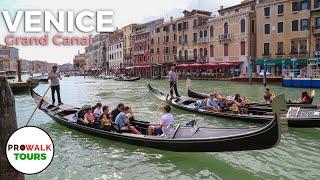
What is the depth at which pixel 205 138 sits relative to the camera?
6520 mm

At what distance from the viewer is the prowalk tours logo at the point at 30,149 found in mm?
2562

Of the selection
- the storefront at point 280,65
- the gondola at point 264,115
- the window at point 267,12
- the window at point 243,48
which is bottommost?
the gondola at point 264,115

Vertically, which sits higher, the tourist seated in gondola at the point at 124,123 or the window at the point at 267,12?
the window at the point at 267,12

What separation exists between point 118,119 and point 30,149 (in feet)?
18.9

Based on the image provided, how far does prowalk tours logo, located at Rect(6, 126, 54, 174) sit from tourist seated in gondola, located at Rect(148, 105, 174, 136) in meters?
5.03

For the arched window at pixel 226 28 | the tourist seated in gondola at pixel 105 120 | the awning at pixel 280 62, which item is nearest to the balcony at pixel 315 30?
the awning at pixel 280 62

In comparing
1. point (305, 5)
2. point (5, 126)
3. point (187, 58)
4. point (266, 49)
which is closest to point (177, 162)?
point (5, 126)

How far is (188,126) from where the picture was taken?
7293 millimetres

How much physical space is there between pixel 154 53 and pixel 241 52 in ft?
68.7

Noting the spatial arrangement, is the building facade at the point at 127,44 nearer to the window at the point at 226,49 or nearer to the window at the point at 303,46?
the window at the point at 226,49

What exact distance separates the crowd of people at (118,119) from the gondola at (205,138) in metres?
0.15

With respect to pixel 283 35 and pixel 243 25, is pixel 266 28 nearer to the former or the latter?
pixel 283 35

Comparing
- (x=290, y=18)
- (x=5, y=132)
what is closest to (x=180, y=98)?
(x=5, y=132)

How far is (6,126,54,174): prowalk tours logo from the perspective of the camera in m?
Answer: 2.56
